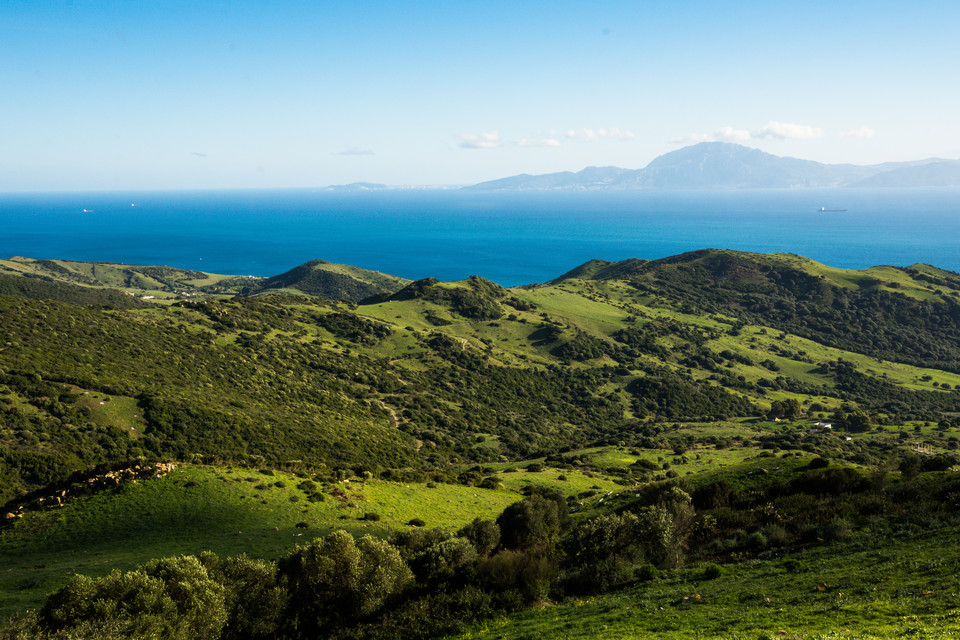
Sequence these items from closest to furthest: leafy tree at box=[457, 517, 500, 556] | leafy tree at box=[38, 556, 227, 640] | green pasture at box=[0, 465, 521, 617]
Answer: leafy tree at box=[38, 556, 227, 640] → green pasture at box=[0, 465, 521, 617] → leafy tree at box=[457, 517, 500, 556]

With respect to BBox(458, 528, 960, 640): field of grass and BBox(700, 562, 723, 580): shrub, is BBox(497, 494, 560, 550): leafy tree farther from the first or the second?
BBox(700, 562, 723, 580): shrub

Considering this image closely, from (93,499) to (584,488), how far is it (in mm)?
43087

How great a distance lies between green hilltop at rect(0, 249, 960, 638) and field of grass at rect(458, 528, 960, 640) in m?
0.21

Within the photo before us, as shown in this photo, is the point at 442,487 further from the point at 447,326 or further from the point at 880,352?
the point at 880,352

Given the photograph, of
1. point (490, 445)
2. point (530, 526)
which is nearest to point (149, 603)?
point (530, 526)

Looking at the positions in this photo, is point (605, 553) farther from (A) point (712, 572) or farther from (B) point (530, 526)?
(A) point (712, 572)

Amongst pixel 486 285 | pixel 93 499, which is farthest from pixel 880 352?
pixel 93 499

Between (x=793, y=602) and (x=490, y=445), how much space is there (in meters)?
75.7

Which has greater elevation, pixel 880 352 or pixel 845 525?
pixel 845 525

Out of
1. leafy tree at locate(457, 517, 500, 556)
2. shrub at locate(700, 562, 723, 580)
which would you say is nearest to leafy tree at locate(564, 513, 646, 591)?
shrub at locate(700, 562, 723, 580)

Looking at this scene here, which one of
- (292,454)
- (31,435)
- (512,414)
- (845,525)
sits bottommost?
(512,414)

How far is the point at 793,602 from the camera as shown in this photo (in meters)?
19.0

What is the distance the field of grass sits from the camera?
15758 millimetres

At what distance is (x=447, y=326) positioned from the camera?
155 m
